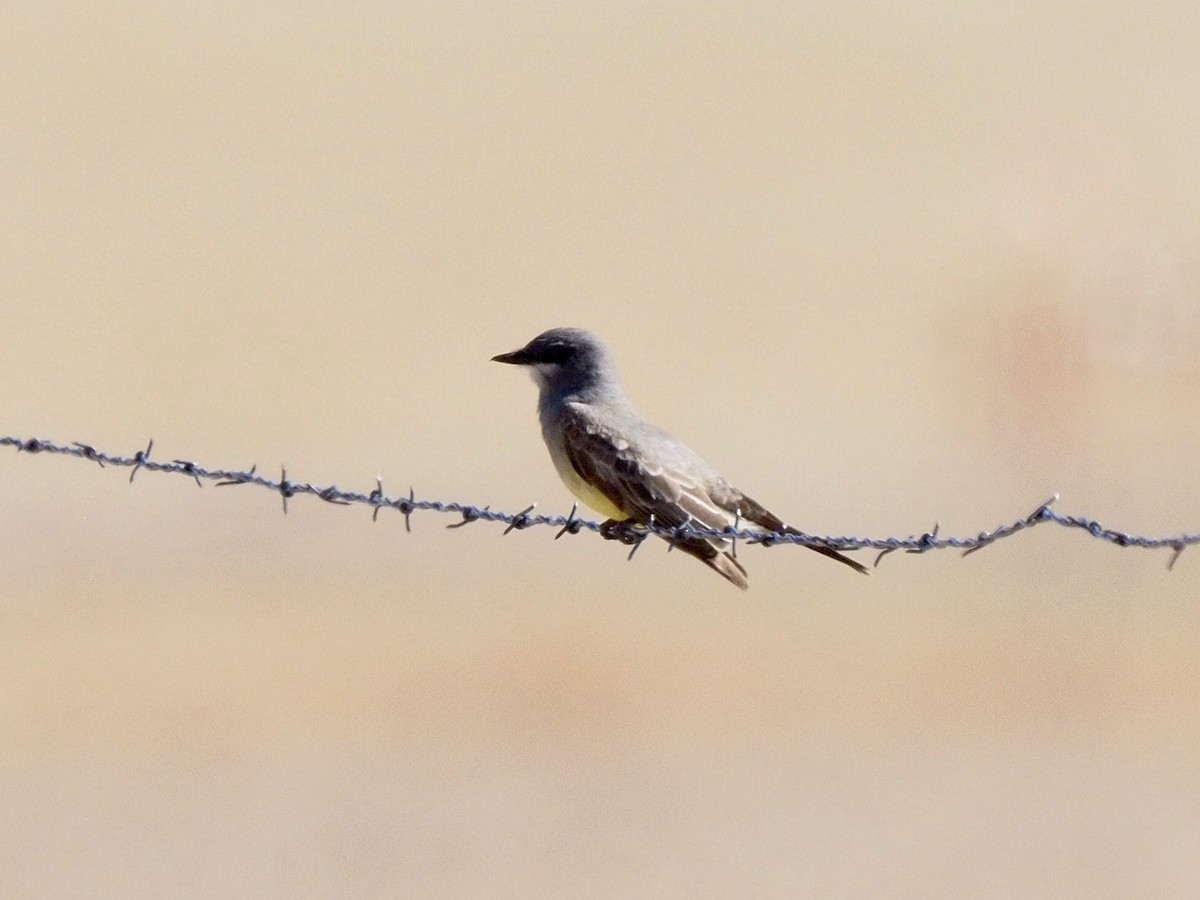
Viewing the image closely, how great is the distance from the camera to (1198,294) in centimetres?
1730

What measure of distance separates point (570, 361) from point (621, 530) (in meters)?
1.28

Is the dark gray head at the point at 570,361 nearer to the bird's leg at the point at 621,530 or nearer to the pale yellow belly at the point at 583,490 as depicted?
the pale yellow belly at the point at 583,490

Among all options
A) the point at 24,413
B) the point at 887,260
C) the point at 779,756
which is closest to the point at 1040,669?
the point at 779,756

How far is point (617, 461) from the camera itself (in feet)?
26.9

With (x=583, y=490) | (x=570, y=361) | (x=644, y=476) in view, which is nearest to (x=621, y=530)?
(x=644, y=476)

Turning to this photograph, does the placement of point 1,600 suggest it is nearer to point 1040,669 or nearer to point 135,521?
point 135,521

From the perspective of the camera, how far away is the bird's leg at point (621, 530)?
8016 mm

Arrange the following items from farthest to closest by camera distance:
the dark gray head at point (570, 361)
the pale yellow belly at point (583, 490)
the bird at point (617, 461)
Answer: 1. the dark gray head at point (570, 361)
2. the pale yellow belly at point (583, 490)
3. the bird at point (617, 461)

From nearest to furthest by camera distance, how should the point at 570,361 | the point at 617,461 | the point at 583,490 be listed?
the point at 617,461 < the point at 583,490 < the point at 570,361

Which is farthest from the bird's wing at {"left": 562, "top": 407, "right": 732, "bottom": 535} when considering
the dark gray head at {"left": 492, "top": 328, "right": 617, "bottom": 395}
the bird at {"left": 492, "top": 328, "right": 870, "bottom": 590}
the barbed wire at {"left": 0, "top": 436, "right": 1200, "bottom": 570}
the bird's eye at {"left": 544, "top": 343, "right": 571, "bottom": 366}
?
the barbed wire at {"left": 0, "top": 436, "right": 1200, "bottom": 570}

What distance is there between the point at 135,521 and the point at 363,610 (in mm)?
3598

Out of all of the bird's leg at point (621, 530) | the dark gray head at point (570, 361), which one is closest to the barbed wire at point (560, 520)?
the bird's leg at point (621, 530)

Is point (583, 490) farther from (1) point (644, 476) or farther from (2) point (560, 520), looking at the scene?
(2) point (560, 520)

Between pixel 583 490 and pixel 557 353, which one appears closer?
pixel 583 490
